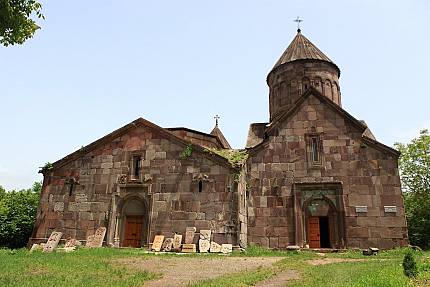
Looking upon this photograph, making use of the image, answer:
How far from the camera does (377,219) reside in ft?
45.8

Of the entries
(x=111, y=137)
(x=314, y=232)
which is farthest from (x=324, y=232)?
(x=111, y=137)

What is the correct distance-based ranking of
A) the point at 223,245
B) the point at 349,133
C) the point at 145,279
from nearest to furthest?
the point at 145,279 → the point at 223,245 → the point at 349,133

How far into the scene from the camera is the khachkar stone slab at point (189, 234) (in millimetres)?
13742

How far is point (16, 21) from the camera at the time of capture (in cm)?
712

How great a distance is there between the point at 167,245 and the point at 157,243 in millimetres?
474

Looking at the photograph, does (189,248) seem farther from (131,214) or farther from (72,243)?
(72,243)

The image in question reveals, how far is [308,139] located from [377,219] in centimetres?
443

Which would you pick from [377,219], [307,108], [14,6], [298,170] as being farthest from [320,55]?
[14,6]

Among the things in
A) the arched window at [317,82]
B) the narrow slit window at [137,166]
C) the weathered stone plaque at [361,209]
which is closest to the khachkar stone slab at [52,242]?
the narrow slit window at [137,166]

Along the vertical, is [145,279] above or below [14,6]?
below

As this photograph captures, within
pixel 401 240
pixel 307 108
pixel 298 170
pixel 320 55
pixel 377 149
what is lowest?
pixel 401 240

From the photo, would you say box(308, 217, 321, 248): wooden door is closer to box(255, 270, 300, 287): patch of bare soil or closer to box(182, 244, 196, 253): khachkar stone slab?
box(182, 244, 196, 253): khachkar stone slab

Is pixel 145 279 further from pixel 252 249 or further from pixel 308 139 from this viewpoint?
pixel 308 139

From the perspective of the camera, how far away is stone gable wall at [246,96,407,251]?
14.0 metres
